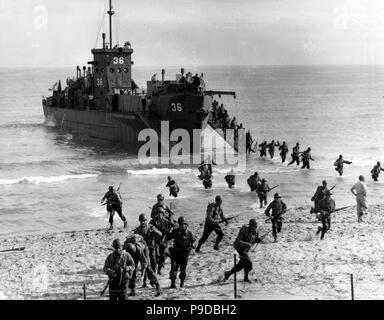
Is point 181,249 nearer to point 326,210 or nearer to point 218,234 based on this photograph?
point 218,234

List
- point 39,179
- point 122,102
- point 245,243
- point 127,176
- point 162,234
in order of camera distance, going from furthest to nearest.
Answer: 1. point 122,102
2. point 127,176
3. point 39,179
4. point 162,234
5. point 245,243

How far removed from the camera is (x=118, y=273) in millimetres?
9852

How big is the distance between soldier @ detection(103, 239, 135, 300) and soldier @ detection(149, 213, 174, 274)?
2.11m

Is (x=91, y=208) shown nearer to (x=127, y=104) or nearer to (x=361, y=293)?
(x=361, y=293)

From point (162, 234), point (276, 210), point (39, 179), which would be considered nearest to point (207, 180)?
point (39, 179)

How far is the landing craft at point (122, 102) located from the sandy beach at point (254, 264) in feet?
72.7

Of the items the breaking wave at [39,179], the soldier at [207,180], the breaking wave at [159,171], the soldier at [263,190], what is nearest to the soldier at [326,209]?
the soldier at [263,190]

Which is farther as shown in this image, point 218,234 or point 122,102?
point 122,102

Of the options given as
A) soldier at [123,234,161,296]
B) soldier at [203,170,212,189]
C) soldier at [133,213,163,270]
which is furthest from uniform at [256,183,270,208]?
soldier at [123,234,161,296]

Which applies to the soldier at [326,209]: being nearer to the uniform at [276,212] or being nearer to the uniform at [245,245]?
the uniform at [276,212]

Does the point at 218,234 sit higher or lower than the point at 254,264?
higher

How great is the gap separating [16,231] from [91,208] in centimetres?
412

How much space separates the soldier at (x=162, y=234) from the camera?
12211 mm

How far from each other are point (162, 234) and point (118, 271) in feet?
9.08
